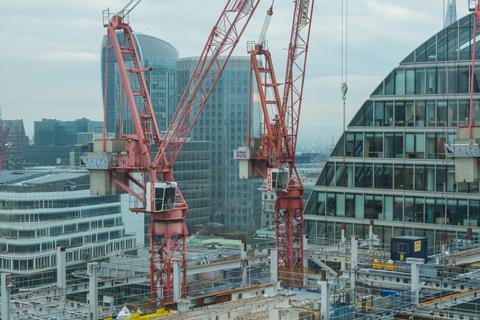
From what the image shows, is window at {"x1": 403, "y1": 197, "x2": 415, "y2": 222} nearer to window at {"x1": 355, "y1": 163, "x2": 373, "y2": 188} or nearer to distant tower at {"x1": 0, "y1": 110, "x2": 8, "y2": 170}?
window at {"x1": 355, "y1": 163, "x2": 373, "y2": 188}

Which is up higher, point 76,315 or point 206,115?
point 206,115

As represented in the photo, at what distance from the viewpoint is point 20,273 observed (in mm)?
85938

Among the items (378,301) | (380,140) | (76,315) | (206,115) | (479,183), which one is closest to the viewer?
(378,301)

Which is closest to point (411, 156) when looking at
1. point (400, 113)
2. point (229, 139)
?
point (400, 113)

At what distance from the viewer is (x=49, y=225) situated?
89500 millimetres

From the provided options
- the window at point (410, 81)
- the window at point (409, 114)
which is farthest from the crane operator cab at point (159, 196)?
the window at point (410, 81)

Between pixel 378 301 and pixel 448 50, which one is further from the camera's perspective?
pixel 448 50

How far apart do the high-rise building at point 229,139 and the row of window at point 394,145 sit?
92398mm

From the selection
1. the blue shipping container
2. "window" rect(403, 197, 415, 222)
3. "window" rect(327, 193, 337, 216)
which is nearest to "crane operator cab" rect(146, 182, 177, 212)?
the blue shipping container

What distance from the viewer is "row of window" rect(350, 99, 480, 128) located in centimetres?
5616

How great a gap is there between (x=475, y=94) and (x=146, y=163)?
24.1 meters

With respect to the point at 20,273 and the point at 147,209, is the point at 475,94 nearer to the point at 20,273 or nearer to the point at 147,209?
the point at 147,209

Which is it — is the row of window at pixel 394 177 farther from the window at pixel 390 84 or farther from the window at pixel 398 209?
the window at pixel 390 84

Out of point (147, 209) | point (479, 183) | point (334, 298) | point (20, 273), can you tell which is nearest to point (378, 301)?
point (334, 298)
